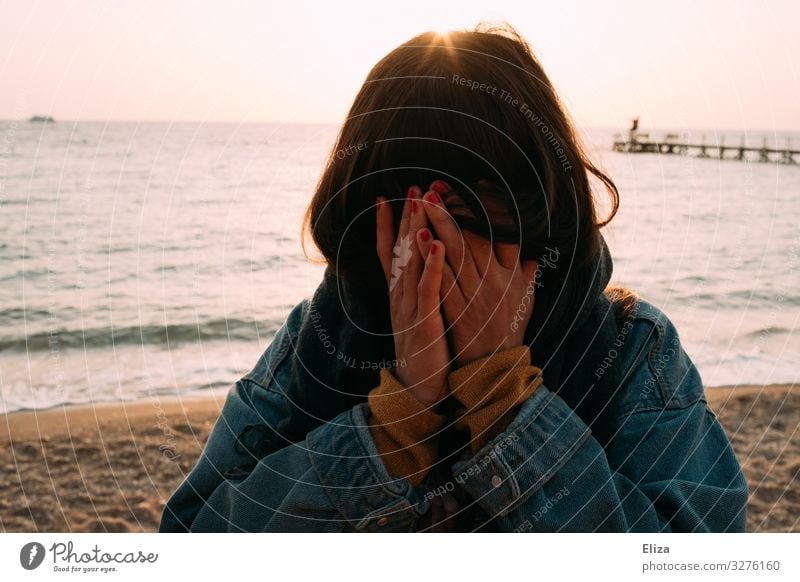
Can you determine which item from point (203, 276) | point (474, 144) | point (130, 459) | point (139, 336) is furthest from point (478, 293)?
point (203, 276)

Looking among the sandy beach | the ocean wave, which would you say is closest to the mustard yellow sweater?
the sandy beach

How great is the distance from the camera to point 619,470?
4.34ft

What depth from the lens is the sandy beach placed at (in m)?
4.27

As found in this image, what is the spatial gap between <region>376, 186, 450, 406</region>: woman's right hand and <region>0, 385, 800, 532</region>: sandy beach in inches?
129

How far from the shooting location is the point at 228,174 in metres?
12.9

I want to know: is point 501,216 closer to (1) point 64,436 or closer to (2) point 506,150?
(2) point 506,150

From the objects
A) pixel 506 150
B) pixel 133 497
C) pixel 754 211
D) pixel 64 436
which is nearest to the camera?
pixel 506 150

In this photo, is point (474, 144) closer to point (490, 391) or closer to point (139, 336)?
point (490, 391)

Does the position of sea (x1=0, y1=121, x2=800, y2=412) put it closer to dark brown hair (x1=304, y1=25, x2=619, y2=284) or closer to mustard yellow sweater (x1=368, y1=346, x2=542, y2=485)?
dark brown hair (x1=304, y1=25, x2=619, y2=284)

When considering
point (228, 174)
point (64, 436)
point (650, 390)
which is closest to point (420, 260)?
point (650, 390)

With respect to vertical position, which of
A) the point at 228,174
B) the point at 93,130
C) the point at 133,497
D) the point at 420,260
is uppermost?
the point at 420,260

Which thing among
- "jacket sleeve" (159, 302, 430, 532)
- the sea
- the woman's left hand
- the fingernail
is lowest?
the sea

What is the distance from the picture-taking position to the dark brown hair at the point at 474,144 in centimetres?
125

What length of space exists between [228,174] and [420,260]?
Answer: 12.1 meters
